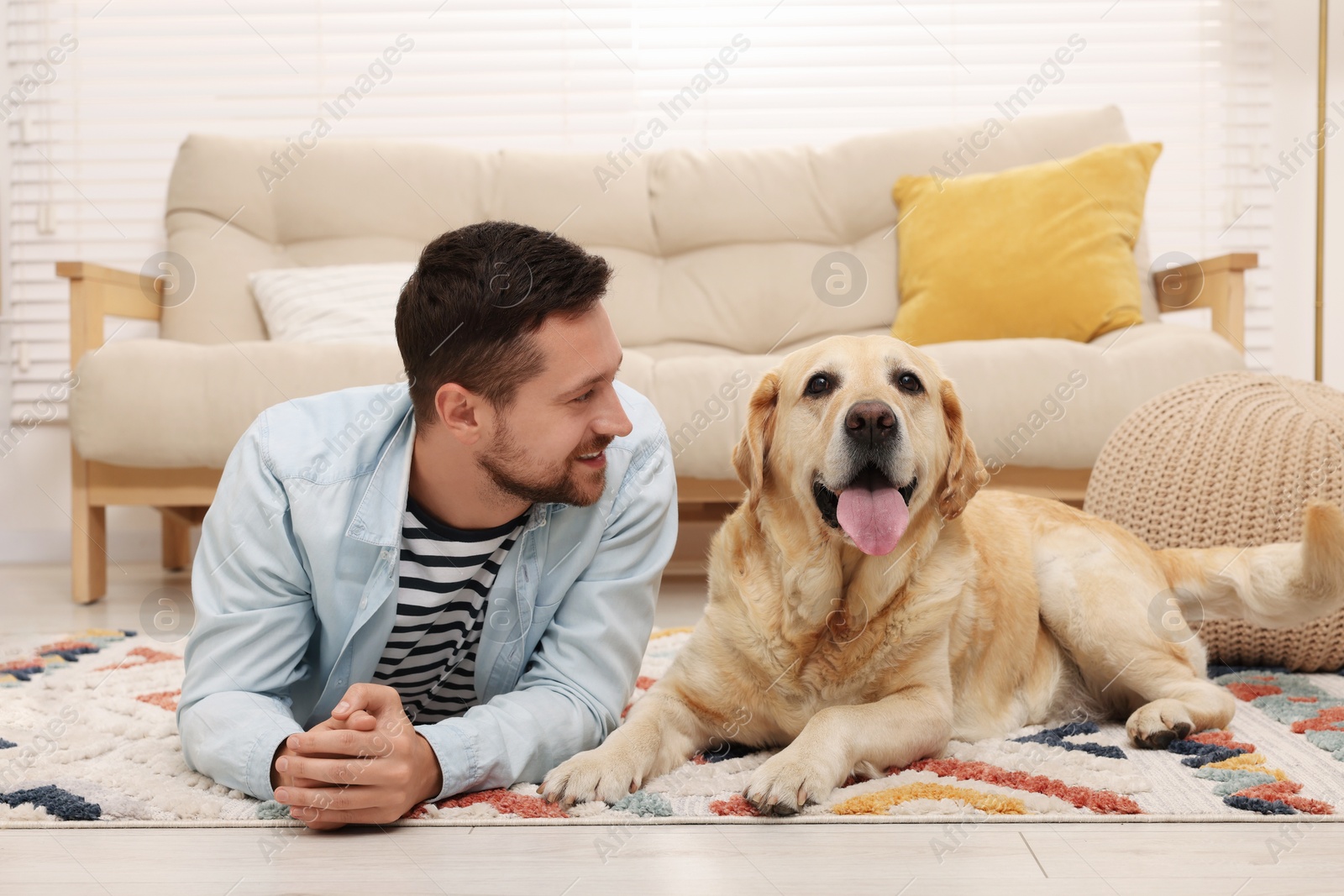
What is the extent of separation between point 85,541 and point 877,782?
2658mm

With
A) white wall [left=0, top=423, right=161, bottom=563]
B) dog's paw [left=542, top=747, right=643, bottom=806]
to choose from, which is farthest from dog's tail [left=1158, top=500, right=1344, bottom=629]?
white wall [left=0, top=423, right=161, bottom=563]

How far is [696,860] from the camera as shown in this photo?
1.17 meters

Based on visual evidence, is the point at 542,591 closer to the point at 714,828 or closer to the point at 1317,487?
the point at 714,828

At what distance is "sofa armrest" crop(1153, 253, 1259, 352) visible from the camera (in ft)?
10.6

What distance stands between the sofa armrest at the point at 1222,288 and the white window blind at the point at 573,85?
2.89ft

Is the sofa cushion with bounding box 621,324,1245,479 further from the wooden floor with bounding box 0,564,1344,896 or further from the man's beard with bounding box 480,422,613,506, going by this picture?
the wooden floor with bounding box 0,564,1344,896

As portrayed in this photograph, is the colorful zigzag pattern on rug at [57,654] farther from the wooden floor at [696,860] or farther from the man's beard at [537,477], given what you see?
the man's beard at [537,477]

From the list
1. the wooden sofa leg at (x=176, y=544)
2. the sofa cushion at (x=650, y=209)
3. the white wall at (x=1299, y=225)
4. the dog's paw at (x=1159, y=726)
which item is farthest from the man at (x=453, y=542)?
the white wall at (x=1299, y=225)

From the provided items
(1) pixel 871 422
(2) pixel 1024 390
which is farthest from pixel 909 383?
(2) pixel 1024 390

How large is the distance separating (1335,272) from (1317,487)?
262 cm

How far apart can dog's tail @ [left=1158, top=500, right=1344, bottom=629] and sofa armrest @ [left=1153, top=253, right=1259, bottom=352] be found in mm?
1392

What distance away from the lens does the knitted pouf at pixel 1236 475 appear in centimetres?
211

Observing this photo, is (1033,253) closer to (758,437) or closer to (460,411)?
(758,437)

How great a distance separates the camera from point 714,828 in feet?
4.17
